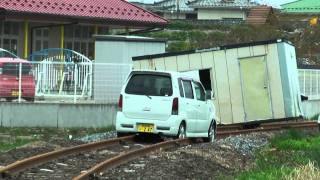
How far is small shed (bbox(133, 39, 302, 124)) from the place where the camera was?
22469 millimetres

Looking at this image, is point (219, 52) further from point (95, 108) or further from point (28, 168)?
point (28, 168)

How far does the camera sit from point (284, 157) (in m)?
14.9

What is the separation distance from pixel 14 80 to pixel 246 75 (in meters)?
7.75

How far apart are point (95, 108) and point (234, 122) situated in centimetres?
488

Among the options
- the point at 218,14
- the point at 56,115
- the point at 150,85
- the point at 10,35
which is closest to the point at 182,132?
the point at 150,85

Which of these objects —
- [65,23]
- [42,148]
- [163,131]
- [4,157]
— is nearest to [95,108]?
[163,131]

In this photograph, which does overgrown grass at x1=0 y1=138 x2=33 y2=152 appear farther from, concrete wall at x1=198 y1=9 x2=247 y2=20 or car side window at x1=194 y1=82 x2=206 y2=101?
concrete wall at x1=198 y1=9 x2=247 y2=20

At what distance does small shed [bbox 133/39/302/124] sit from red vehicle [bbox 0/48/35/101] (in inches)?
145

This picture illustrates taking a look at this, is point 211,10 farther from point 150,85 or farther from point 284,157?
point 284,157

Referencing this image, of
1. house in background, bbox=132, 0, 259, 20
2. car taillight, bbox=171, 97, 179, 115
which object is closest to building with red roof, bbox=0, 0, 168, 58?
car taillight, bbox=171, 97, 179, 115

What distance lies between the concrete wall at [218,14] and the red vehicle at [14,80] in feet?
179

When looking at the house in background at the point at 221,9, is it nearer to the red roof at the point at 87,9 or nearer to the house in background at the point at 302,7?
the house in background at the point at 302,7

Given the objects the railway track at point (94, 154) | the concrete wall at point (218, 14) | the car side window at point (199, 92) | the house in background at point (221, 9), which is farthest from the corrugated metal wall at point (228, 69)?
the concrete wall at point (218, 14)

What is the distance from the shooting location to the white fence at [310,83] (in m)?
34.0
